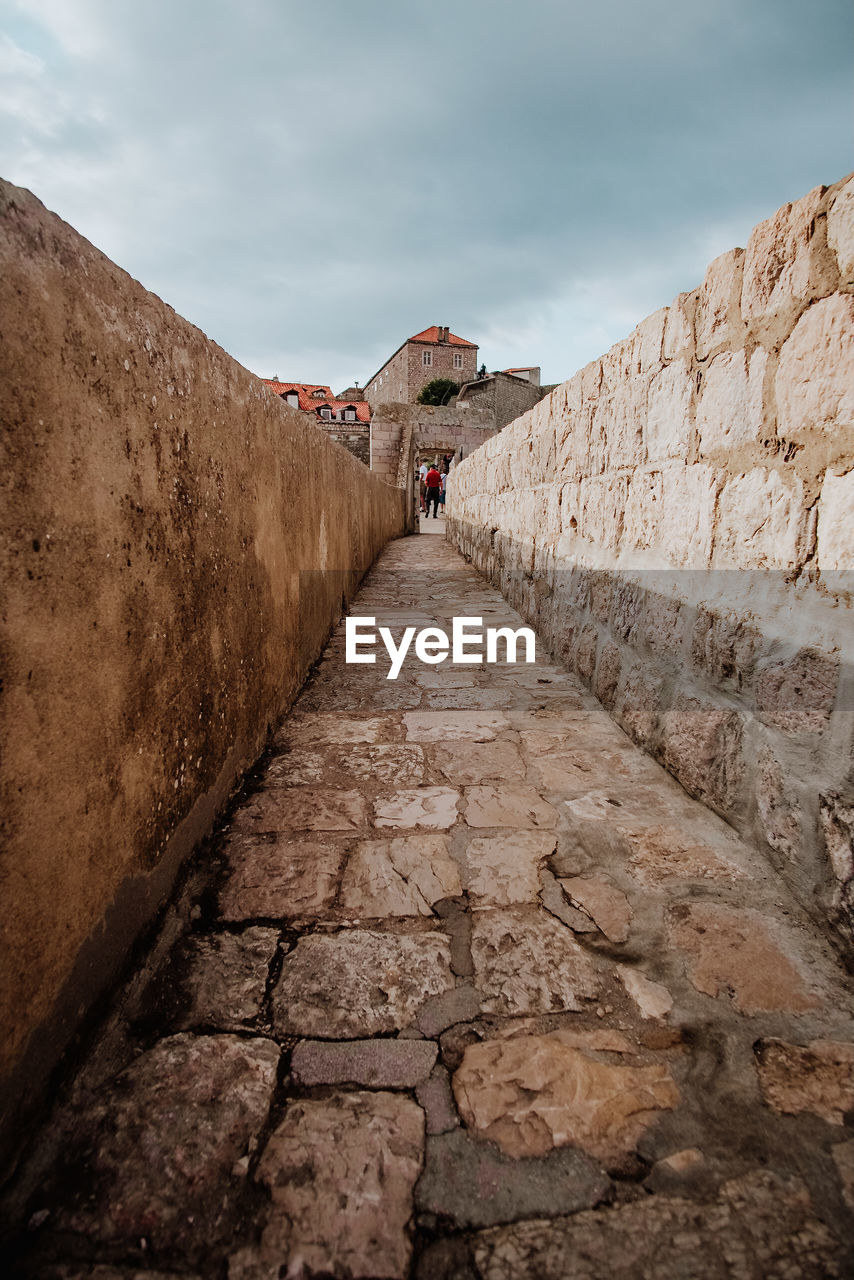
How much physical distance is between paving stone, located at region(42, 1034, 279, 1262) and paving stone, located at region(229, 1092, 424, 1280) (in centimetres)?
6

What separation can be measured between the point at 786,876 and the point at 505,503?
14.9ft

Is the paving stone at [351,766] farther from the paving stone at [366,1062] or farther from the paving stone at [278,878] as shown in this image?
the paving stone at [366,1062]

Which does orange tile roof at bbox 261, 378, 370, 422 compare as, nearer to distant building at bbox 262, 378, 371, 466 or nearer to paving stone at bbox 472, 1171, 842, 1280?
distant building at bbox 262, 378, 371, 466

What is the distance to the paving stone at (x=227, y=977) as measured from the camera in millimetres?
1095

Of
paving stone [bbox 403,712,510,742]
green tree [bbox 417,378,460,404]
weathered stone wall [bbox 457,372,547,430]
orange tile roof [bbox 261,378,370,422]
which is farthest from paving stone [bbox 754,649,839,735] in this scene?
green tree [bbox 417,378,460,404]

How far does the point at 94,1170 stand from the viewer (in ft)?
2.72

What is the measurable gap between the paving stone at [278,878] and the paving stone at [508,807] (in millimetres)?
462

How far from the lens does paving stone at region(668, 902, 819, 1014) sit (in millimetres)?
1133

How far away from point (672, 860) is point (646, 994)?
49 cm

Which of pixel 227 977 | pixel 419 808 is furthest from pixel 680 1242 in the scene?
pixel 419 808

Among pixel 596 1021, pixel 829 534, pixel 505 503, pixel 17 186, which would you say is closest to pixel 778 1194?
pixel 596 1021

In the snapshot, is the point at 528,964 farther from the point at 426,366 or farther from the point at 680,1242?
the point at 426,366

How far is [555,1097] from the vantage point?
96 cm

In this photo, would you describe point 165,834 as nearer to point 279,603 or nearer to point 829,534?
point 279,603
